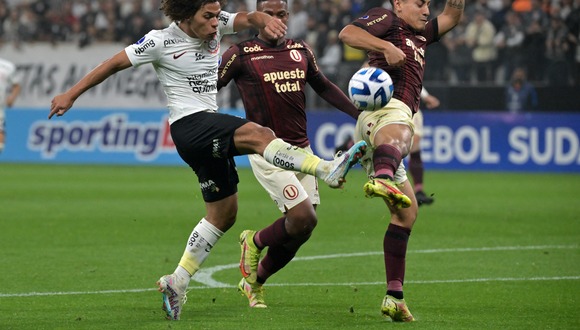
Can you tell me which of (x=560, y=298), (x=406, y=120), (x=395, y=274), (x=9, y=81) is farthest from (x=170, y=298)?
(x=9, y=81)

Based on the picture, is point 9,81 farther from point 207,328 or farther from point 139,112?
point 207,328

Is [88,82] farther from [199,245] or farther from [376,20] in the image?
[376,20]

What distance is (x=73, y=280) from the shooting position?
950cm

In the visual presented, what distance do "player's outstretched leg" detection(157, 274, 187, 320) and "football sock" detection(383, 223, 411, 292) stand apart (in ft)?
4.73

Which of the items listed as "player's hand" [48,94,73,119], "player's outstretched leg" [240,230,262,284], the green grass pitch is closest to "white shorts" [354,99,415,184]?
the green grass pitch

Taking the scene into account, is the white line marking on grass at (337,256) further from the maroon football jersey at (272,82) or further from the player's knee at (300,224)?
the maroon football jersey at (272,82)

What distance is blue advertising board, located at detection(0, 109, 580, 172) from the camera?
23.8 meters

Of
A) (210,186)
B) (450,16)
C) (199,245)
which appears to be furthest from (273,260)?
(450,16)

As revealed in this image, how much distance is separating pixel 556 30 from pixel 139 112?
980cm

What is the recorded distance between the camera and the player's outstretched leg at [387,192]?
21.7 feet

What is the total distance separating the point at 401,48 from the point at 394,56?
1.96 feet

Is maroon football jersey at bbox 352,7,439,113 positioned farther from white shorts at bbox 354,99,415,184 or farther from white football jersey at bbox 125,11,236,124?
white football jersey at bbox 125,11,236,124

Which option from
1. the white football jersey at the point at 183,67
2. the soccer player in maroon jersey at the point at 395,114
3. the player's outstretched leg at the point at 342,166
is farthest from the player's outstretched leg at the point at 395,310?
the white football jersey at the point at 183,67

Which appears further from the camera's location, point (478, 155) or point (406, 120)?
point (478, 155)
